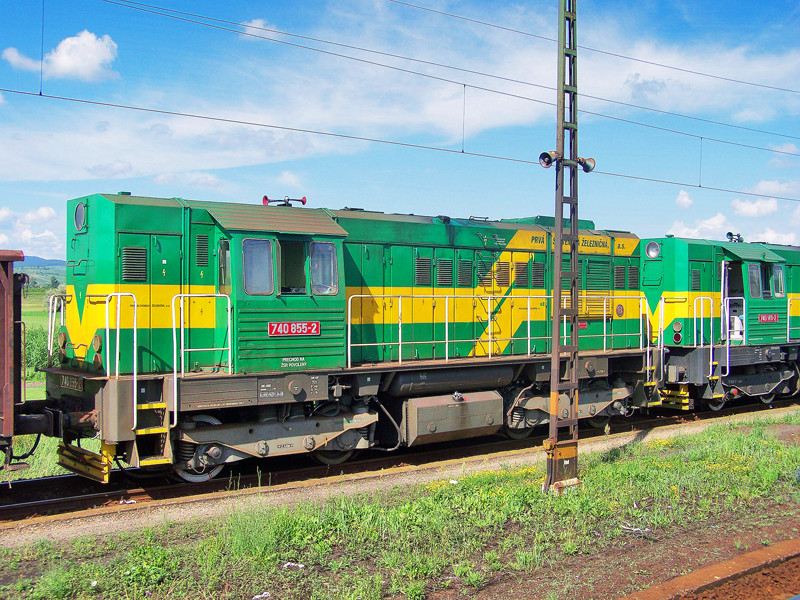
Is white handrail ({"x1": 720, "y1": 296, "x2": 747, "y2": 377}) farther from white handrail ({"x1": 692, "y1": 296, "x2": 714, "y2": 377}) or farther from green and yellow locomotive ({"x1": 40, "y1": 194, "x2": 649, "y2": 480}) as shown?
green and yellow locomotive ({"x1": 40, "y1": 194, "x2": 649, "y2": 480})

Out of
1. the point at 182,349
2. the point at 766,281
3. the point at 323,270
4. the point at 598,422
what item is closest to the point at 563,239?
the point at 323,270

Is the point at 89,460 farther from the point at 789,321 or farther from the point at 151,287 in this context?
the point at 789,321

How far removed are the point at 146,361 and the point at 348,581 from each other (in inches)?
194

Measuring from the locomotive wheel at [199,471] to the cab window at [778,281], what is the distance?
14166 millimetres

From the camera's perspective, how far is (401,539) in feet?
21.6

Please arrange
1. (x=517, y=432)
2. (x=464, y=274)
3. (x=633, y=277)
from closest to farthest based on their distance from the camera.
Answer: (x=464, y=274) → (x=517, y=432) → (x=633, y=277)

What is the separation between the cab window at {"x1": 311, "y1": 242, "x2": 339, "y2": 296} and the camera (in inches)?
385

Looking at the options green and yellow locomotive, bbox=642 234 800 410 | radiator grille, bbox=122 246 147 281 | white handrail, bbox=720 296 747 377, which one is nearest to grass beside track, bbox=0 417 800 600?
radiator grille, bbox=122 246 147 281

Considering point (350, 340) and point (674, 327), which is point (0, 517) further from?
point (674, 327)

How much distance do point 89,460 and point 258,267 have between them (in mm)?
3359

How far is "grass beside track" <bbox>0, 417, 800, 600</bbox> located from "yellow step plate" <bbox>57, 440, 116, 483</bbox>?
167 centimetres

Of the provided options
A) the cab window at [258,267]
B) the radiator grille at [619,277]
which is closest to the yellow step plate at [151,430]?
the cab window at [258,267]

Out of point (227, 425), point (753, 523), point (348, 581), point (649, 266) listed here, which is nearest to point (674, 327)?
point (649, 266)

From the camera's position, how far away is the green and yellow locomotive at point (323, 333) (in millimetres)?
9000
